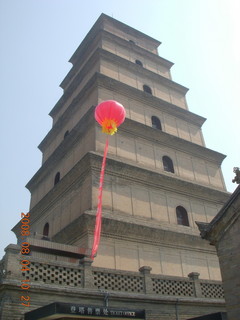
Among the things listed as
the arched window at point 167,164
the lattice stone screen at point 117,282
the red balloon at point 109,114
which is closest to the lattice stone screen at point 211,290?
the lattice stone screen at point 117,282

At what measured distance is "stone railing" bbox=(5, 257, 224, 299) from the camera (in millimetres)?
8445

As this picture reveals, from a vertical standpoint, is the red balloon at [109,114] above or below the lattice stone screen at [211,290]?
above

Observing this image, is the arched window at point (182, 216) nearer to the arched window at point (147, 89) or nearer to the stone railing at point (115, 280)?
the stone railing at point (115, 280)

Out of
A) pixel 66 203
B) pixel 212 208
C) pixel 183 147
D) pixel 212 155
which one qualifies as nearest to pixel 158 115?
pixel 183 147

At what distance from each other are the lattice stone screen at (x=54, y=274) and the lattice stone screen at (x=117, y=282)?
593 mm

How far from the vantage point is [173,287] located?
10531 millimetres

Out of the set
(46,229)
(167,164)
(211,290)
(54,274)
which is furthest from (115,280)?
(167,164)

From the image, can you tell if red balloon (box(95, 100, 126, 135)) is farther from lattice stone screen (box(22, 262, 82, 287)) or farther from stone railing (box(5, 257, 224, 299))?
lattice stone screen (box(22, 262, 82, 287))

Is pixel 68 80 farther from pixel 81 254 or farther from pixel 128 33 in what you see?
pixel 81 254

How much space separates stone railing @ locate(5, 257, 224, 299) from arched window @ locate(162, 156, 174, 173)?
643cm

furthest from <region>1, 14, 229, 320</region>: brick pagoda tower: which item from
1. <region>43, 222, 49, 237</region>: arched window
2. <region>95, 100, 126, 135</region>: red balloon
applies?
<region>95, 100, 126, 135</region>: red balloon

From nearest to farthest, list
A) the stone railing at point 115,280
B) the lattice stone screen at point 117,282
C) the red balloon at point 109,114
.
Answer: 1. the stone railing at point 115,280
2. the lattice stone screen at point 117,282
3. the red balloon at point 109,114

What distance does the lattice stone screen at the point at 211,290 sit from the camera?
11203 mm

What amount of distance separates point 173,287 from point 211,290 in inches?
64.2
